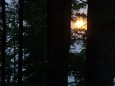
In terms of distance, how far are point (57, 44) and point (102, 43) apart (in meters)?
3.57

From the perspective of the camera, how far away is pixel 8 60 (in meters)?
44.1

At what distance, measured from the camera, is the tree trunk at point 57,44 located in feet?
23.9

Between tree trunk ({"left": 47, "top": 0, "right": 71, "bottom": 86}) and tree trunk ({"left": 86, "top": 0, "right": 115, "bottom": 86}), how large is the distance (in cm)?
331

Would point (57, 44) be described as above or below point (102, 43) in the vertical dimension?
below

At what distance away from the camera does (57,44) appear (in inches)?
290

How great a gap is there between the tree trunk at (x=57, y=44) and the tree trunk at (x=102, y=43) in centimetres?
331

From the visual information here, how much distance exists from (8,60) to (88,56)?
1598 inches

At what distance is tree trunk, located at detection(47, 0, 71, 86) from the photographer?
23.9 feet

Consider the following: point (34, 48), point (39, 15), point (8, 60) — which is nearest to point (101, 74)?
point (39, 15)

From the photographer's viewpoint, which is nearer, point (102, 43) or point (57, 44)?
point (102, 43)

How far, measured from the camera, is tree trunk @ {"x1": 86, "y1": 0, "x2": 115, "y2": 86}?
12.4 feet

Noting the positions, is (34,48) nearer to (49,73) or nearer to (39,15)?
(39,15)

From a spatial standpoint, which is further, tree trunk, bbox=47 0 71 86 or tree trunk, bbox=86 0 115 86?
tree trunk, bbox=47 0 71 86

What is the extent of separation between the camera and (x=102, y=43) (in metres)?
3.83
